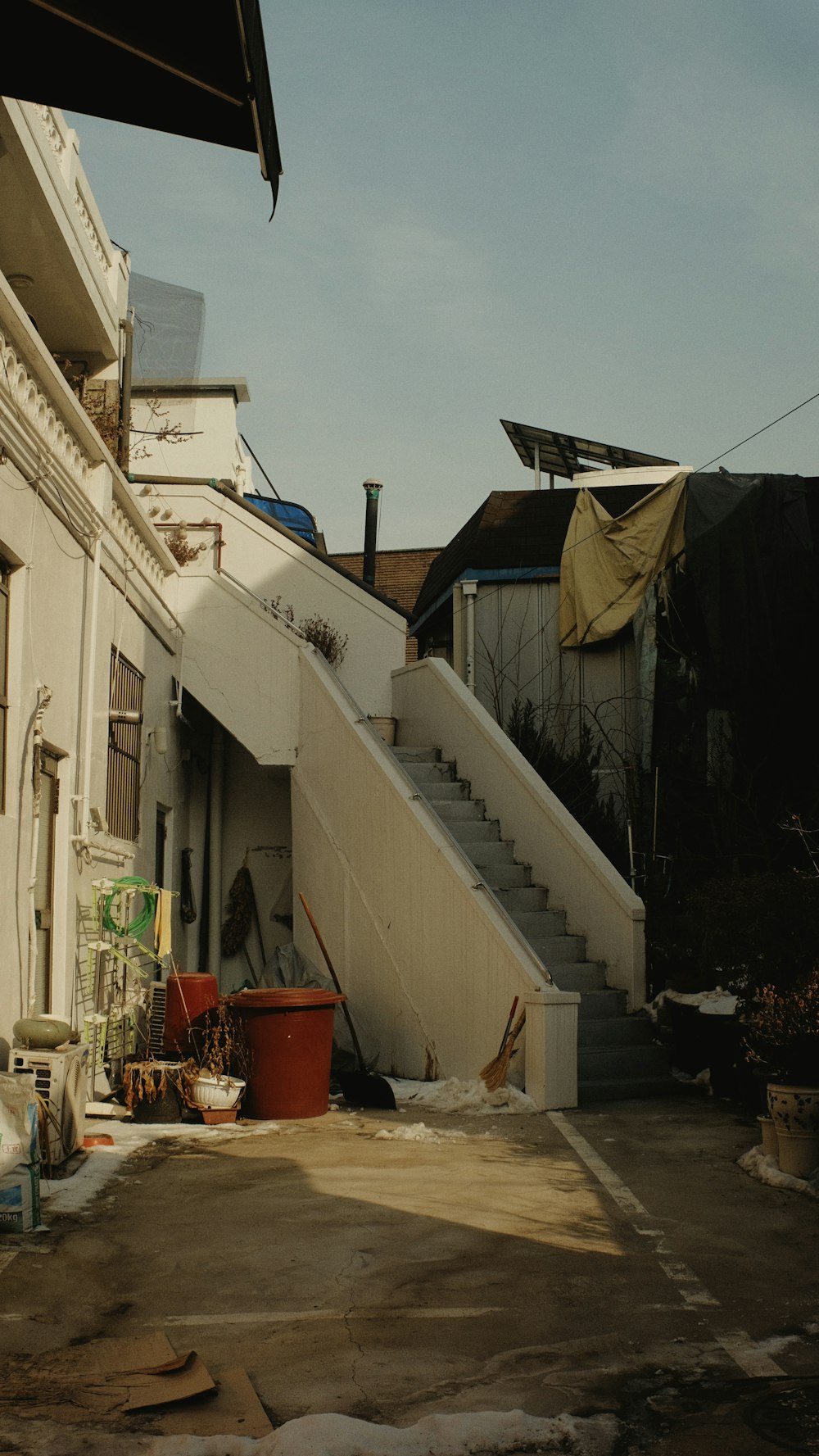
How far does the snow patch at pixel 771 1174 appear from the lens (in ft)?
21.3

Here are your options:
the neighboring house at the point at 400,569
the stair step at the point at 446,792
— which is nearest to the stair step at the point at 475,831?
the stair step at the point at 446,792

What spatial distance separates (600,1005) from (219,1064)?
10.4 feet

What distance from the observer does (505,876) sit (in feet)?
37.9

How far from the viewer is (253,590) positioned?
50.5 feet

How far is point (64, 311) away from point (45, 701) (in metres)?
5.32

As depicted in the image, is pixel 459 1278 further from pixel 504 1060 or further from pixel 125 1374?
pixel 504 1060

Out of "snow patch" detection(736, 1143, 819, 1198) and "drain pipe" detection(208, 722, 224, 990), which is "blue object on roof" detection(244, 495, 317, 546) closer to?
"drain pipe" detection(208, 722, 224, 990)

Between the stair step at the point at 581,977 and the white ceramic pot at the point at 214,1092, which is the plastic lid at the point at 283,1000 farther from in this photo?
the stair step at the point at 581,977

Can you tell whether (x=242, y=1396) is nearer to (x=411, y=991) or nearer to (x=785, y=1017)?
(x=785, y=1017)

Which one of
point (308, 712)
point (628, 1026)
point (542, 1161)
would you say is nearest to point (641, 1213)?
point (542, 1161)

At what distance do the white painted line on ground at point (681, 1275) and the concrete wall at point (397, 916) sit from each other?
5.30ft

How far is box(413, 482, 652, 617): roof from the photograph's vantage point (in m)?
16.0

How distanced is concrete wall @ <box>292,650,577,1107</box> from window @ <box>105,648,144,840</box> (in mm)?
1973

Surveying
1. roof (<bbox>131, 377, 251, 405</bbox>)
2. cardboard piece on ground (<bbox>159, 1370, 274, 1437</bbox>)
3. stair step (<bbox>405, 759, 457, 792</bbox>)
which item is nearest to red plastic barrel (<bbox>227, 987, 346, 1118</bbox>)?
stair step (<bbox>405, 759, 457, 792</bbox>)
